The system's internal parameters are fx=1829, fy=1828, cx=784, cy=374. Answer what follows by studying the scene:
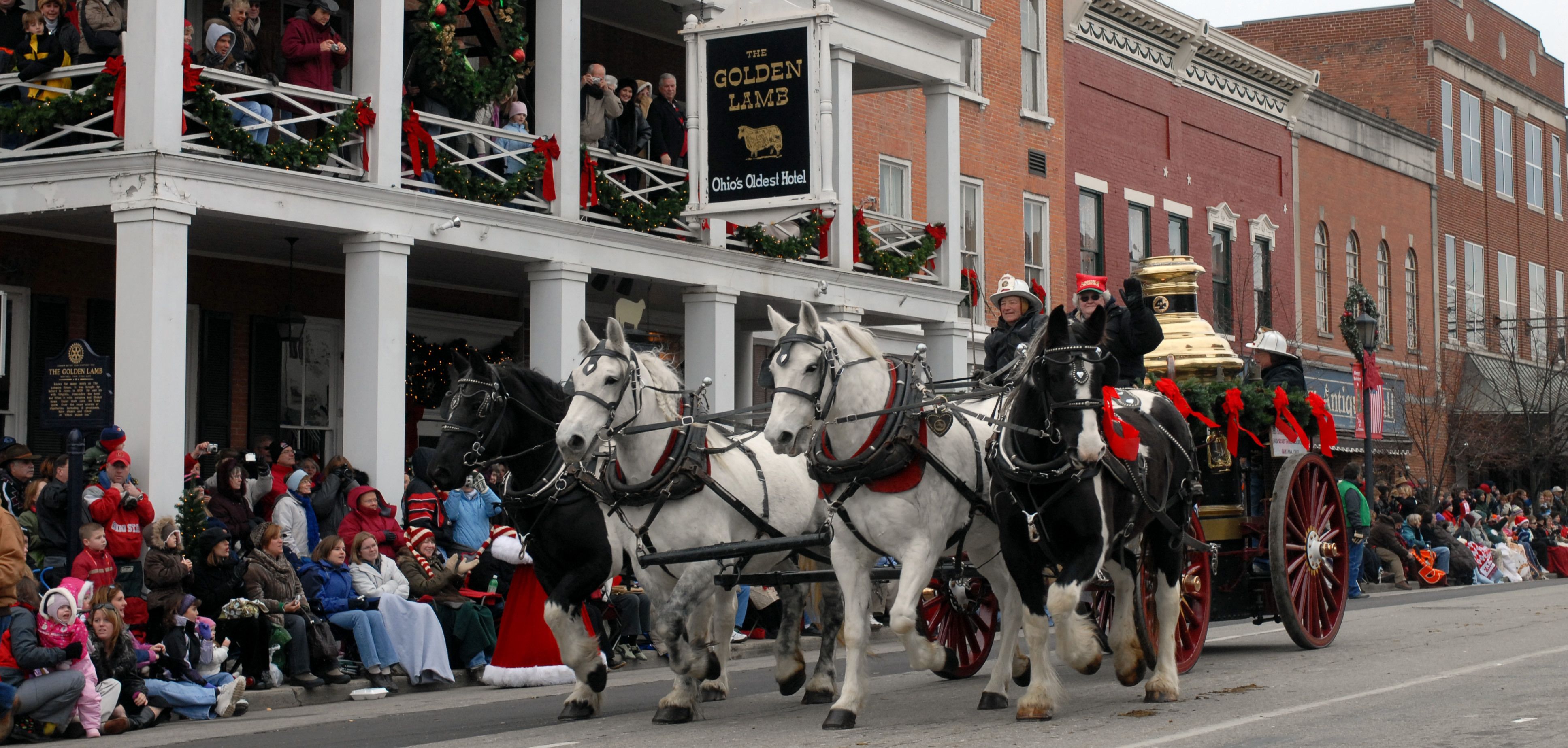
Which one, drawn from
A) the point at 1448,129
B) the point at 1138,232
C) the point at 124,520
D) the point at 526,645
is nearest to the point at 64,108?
the point at 124,520

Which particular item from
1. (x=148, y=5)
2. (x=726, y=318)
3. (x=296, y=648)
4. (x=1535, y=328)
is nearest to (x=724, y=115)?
(x=726, y=318)

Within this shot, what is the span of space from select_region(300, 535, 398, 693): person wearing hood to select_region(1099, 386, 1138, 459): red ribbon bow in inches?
264

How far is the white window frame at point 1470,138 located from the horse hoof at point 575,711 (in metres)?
38.1

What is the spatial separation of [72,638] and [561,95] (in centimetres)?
907

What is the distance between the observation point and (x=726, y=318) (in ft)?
68.7

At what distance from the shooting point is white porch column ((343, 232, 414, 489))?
16.5 metres

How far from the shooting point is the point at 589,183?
1933 centimetres

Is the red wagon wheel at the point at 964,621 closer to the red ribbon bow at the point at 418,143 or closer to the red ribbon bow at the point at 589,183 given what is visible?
the red ribbon bow at the point at 418,143

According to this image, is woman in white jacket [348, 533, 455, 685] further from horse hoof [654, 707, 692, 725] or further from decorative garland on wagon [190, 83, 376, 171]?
horse hoof [654, 707, 692, 725]

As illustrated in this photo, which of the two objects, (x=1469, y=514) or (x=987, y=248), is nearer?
(x=987, y=248)

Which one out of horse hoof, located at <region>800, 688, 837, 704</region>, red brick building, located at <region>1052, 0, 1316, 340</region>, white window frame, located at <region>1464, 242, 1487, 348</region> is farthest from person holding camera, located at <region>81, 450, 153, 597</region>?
white window frame, located at <region>1464, 242, 1487, 348</region>

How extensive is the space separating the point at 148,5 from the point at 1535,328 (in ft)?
119

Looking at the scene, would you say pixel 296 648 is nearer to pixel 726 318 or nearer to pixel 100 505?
pixel 100 505

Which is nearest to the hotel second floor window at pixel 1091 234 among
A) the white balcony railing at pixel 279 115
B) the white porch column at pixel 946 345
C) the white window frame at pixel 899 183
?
the white window frame at pixel 899 183
